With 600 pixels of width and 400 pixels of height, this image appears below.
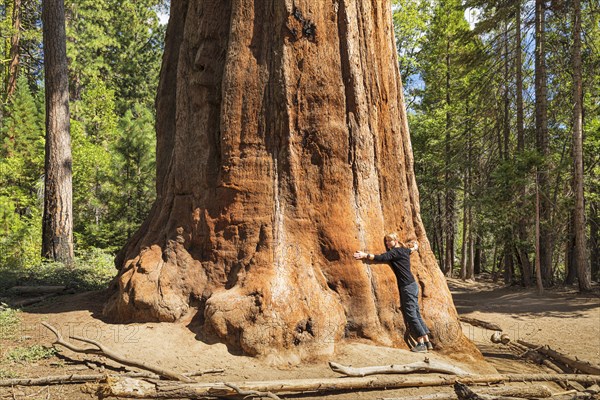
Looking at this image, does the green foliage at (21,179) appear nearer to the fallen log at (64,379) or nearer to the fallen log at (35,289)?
the fallen log at (35,289)

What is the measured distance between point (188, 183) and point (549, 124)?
16553 mm

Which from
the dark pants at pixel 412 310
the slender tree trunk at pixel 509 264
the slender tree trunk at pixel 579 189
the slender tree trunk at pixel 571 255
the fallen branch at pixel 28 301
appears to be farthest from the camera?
the slender tree trunk at pixel 509 264

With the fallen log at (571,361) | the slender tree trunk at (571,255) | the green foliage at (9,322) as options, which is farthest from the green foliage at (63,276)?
the slender tree trunk at (571,255)

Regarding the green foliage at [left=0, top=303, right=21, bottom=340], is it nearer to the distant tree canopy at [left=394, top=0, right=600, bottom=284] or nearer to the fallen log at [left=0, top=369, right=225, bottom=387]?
the fallen log at [left=0, top=369, right=225, bottom=387]

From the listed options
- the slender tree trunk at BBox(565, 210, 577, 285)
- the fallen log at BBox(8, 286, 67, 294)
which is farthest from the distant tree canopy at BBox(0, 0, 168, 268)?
the slender tree trunk at BBox(565, 210, 577, 285)

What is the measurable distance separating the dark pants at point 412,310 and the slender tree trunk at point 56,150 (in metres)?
9.52

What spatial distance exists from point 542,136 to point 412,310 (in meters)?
12.6

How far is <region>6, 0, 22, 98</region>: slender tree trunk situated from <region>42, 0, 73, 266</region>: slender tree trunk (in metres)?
8.89

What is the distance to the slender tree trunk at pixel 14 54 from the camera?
20484 millimetres

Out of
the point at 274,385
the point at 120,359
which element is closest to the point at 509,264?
the point at 274,385

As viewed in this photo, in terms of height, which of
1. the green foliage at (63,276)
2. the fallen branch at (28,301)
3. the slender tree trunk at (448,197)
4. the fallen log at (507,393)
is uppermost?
the slender tree trunk at (448,197)

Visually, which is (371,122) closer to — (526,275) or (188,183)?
Answer: (188,183)

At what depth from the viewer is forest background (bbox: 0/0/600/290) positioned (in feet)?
52.5

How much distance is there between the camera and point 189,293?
21.1 ft
